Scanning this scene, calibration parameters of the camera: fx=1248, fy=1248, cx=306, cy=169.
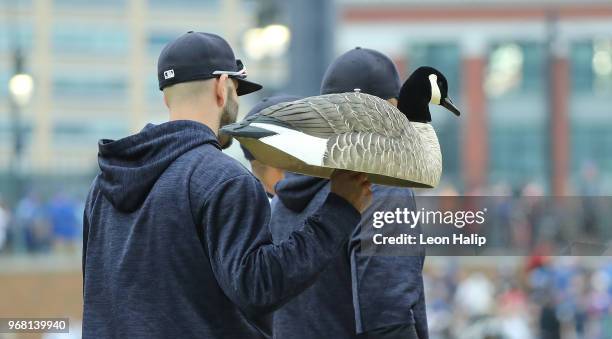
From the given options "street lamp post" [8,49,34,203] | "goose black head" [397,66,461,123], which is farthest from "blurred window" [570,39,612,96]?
"goose black head" [397,66,461,123]

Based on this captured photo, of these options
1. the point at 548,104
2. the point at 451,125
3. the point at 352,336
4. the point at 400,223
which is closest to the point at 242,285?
the point at 400,223

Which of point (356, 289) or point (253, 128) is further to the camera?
point (356, 289)

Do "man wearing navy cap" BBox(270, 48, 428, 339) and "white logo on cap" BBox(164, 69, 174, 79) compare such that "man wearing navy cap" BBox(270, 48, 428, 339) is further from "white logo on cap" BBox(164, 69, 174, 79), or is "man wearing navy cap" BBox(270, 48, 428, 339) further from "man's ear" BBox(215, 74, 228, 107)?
"white logo on cap" BBox(164, 69, 174, 79)

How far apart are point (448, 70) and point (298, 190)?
162 feet

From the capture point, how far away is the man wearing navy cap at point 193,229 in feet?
10.4

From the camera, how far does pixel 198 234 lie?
327 centimetres

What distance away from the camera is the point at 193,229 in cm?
326

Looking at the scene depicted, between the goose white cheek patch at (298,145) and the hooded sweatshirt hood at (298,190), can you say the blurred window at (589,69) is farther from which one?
the goose white cheek patch at (298,145)

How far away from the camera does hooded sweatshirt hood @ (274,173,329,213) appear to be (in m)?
4.30

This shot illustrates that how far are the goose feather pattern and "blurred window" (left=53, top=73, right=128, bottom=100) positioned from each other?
282ft

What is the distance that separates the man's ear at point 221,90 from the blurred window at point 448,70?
4394 centimetres

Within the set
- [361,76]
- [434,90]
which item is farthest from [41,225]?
[434,90]

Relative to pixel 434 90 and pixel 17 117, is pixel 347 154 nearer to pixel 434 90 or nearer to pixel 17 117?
pixel 434 90

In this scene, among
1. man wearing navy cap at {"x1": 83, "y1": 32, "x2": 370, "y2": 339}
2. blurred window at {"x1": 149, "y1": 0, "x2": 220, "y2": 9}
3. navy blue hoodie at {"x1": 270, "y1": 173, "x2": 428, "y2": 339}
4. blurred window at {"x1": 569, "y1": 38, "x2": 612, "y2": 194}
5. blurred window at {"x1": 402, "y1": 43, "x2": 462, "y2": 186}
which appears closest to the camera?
man wearing navy cap at {"x1": 83, "y1": 32, "x2": 370, "y2": 339}
